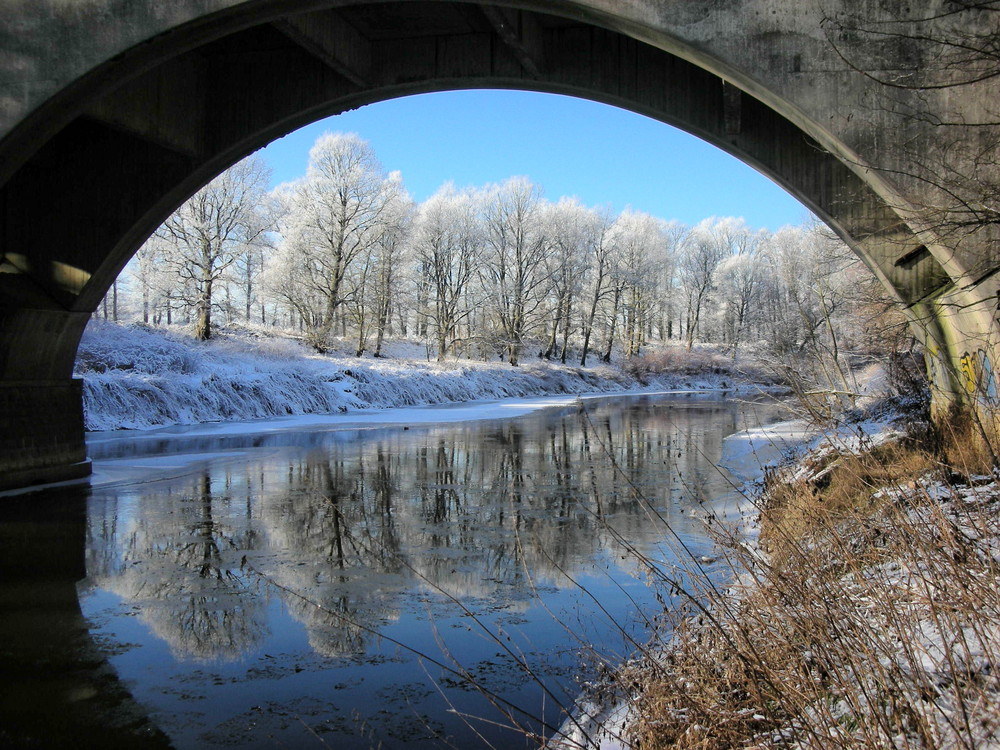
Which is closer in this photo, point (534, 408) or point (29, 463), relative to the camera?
point (29, 463)

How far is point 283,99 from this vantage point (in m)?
11.3

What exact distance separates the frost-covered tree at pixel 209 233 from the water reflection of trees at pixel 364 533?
21016 mm

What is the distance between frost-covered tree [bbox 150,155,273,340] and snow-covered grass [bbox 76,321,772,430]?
2.35 m

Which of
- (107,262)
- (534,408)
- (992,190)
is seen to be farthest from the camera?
(534,408)

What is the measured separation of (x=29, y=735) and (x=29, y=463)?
915 cm

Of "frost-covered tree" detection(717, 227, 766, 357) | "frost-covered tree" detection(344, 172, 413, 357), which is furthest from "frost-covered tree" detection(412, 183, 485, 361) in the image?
"frost-covered tree" detection(717, 227, 766, 357)

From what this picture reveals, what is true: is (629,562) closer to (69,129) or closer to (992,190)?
(992,190)

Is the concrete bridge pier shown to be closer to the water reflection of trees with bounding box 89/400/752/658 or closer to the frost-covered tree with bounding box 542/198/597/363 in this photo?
the water reflection of trees with bounding box 89/400/752/658

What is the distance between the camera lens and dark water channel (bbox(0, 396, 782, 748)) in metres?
4.38

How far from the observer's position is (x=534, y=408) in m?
32.6

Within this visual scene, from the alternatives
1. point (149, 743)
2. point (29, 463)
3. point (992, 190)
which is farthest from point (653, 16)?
point (29, 463)

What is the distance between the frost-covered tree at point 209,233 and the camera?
34.3 metres

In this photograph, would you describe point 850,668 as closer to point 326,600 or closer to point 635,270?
point 326,600

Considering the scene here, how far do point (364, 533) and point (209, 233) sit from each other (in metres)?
30.7
